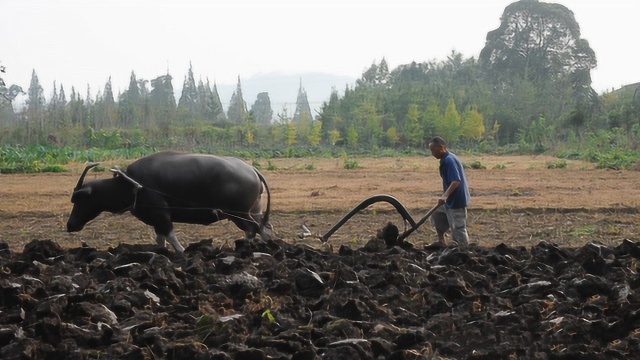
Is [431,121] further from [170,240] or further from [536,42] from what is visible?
[170,240]

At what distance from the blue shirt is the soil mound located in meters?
1.84

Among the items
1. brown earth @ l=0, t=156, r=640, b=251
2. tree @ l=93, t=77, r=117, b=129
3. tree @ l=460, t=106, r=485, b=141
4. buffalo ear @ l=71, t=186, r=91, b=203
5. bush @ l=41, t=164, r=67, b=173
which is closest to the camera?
buffalo ear @ l=71, t=186, r=91, b=203

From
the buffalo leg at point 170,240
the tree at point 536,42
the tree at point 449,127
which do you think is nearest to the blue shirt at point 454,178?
the buffalo leg at point 170,240

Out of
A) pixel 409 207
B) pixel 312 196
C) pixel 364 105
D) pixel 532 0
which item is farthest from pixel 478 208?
pixel 532 0

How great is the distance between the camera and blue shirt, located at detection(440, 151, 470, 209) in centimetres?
880

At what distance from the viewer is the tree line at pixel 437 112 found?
44750mm

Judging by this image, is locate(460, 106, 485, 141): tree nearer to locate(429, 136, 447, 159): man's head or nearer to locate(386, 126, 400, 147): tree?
locate(386, 126, 400, 147): tree

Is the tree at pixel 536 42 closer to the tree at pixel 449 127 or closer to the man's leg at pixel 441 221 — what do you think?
the tree at pixel 449 127

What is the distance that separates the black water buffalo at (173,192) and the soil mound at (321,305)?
2.01 m

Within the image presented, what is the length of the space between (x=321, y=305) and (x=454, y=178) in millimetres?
4034

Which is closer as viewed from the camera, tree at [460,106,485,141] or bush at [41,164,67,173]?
bush at [41,164,67,173]

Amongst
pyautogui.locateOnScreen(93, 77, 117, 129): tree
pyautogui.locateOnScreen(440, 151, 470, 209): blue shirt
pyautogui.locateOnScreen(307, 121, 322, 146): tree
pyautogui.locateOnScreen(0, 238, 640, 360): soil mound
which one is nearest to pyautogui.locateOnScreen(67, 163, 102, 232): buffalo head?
pyautogui.locateOnScreen(0, 238, 640, 360): soil mound

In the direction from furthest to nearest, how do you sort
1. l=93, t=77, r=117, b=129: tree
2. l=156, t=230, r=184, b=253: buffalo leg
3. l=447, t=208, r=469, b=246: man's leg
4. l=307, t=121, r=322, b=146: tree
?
l=93, t=77, r=117, b=129: tree → l=307, t=121, r=322, b=146: tree → l=156, t=230, r=184, b=253: buffalo leg → l=447, t=208, r=469, b=246: man's leg

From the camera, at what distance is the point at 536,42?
226 feet
